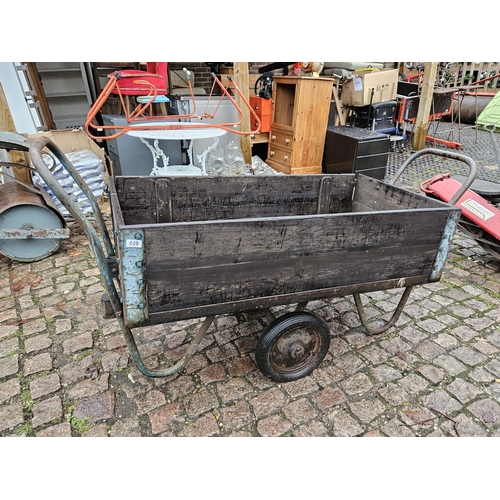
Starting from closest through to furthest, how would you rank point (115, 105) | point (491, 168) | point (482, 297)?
1. point (482, 297)
2. point (115, 105)
3. point (491, 168)

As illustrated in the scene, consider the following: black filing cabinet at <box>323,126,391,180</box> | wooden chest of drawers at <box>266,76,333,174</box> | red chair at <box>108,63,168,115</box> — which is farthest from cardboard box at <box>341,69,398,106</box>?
red chair at <box>108,63,168,115</box>

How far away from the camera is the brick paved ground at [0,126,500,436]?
2074 millimetres

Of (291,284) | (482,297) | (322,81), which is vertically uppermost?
(322,81)

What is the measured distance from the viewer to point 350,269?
2002 millimetres

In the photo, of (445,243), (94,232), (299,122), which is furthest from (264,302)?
(299,122)

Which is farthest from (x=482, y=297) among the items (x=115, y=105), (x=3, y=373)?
(x=115, y=105)

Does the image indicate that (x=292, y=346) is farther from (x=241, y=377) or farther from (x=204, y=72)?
(x=204, y=72)

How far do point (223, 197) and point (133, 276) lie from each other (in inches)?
46.2

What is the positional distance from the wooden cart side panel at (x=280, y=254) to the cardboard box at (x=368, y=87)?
5.72 m

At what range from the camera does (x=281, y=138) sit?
5656mm

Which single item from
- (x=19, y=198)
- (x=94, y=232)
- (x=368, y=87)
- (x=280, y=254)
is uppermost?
(x=368, y=87)

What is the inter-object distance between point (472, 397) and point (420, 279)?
2.73 ft

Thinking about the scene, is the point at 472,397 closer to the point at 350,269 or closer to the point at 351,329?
the point at 351,329

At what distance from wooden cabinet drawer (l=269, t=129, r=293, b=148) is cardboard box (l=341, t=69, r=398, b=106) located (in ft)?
7.54
